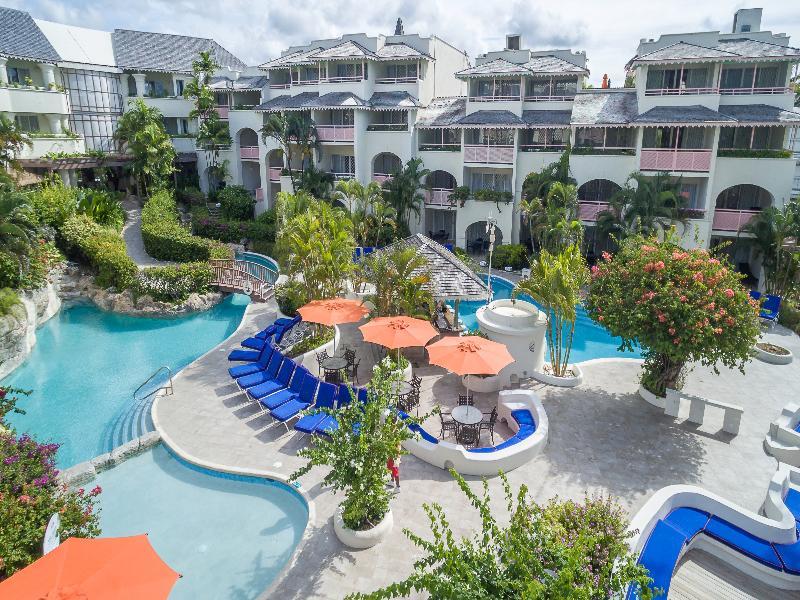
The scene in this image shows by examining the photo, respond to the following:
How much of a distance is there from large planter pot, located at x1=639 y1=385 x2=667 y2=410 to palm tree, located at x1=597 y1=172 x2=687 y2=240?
11869 millimetres

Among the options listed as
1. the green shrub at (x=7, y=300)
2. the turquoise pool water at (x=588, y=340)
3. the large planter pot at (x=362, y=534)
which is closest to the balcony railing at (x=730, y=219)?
the turquoise pool water at (x=588, y=340)

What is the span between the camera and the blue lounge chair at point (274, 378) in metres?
16.6

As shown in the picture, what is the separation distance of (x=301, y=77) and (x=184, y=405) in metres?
30.4

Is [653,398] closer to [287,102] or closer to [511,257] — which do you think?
[511,257]

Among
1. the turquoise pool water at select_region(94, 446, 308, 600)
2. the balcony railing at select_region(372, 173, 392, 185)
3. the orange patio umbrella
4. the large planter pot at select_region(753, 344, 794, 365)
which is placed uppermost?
the balcony railing at select_region(372, 173, 392, 185)

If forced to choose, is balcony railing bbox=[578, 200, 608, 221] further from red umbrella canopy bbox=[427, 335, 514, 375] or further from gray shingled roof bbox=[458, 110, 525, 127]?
red umbrella canopy bbox=[427, 335, 514, 375]

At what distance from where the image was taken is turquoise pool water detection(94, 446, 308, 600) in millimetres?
10539

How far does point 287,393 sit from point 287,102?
1141 inches

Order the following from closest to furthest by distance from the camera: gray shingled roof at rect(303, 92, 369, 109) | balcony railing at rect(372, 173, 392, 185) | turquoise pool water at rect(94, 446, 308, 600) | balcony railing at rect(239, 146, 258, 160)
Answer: turquoise pool water at rect(94, 446, 308, 600)
gray shingled roof at rect(303, 92, 369, 109)
balcony railing at rect(372, 173, 392, 185)
balcony railing at rect(239, 146, 258, 160)

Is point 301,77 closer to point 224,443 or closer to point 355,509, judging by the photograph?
point 224,443

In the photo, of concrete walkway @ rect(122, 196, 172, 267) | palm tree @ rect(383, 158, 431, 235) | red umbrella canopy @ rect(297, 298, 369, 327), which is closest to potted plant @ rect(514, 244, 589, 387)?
red umbrella canopy @ rect(297, 298, 369, 327)

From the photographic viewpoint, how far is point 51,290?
26469 millimetres

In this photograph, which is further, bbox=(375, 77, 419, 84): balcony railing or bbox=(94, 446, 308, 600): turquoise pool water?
bbox=(375, 77, 419, 84): balcony railing

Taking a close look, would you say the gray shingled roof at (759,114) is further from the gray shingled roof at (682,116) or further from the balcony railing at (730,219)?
the balcony railing at (730,219)
